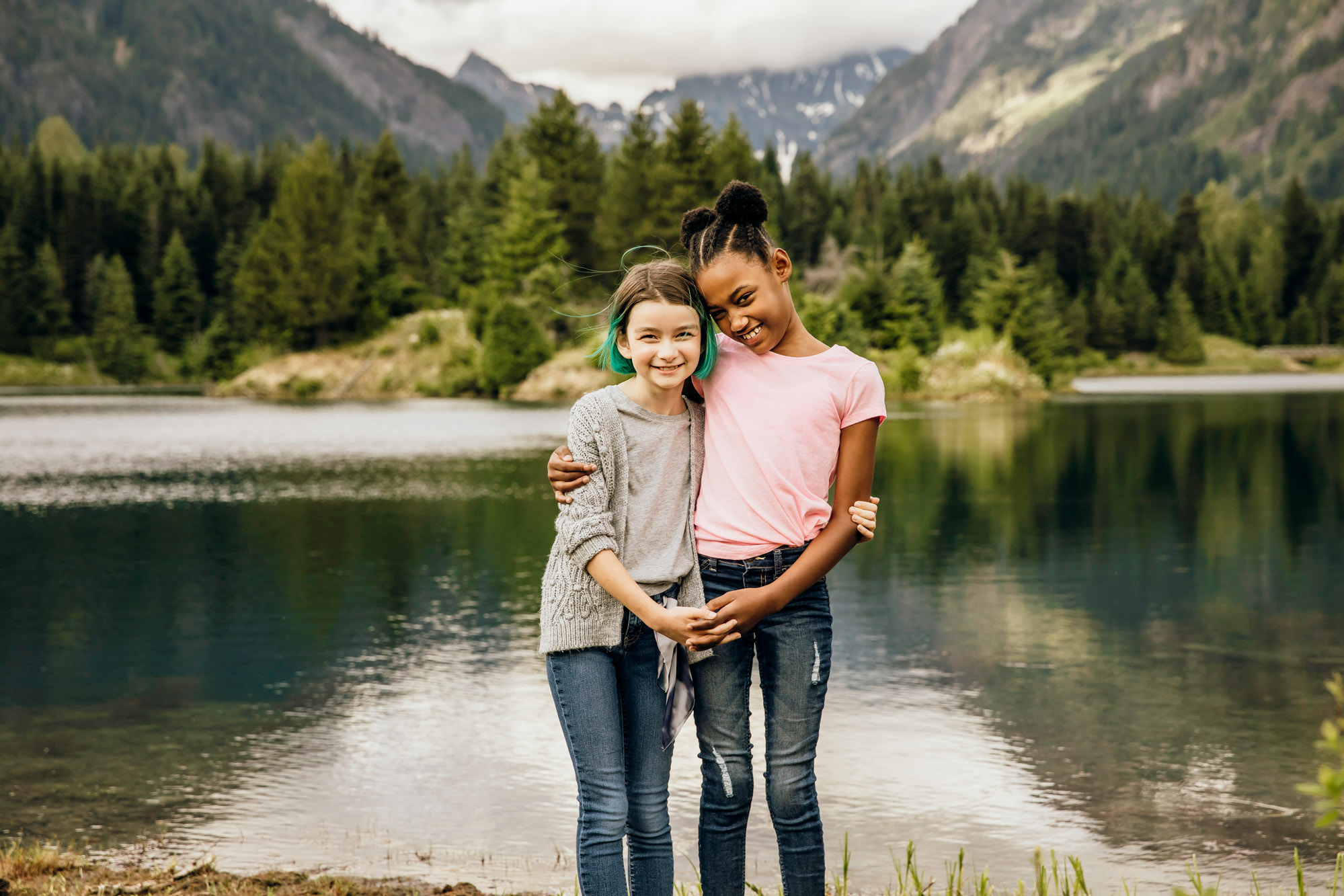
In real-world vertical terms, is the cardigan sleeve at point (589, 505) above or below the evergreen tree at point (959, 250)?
below

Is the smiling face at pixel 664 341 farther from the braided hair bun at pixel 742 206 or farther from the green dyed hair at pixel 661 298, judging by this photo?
the braided hair bun at pixel 742 206

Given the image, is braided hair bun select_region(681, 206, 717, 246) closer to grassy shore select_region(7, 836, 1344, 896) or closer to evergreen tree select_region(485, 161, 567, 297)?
grassy shore select_region(7, 836, 1344, 896)

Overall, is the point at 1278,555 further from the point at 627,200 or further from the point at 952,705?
the point at 627,200

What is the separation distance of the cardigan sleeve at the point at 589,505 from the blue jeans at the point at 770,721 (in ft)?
1.22

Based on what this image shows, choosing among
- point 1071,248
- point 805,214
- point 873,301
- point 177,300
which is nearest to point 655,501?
point 873,301

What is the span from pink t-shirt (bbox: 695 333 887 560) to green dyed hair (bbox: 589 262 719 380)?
0.48ft

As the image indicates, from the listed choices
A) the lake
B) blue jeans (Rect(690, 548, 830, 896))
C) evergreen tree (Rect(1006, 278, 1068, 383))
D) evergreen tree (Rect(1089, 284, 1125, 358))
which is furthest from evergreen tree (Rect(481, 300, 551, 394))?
blue jeans (Rect(690, 548, 830, 896))

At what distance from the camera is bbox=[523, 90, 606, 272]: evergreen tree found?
7119 cm

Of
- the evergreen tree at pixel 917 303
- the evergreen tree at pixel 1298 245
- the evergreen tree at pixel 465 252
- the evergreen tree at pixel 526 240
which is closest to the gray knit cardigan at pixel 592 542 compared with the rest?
the evergreen tree at pixel 526 240

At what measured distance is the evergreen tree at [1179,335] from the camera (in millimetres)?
99625

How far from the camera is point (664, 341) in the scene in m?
3.42

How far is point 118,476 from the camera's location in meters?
25.4

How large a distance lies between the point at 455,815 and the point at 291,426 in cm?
3845

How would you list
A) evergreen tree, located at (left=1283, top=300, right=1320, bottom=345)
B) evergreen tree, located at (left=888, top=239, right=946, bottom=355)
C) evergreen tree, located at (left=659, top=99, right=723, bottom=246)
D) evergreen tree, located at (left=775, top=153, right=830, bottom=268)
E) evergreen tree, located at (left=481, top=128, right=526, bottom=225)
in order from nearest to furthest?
evergreen tree, located at (left=659, top=99, right=723, bottom=246) < evergreen tree, located at (left=888, top=239, right=946, bottom=355) < evergreen tree, located at (left=481, top=128, right=526, bottom=225) < evergreen tree, located at (left=775, top=153, right=830, bottom=268) < evergreen tree, located at (left=1283, top=300, right=1320, bottom=345)
